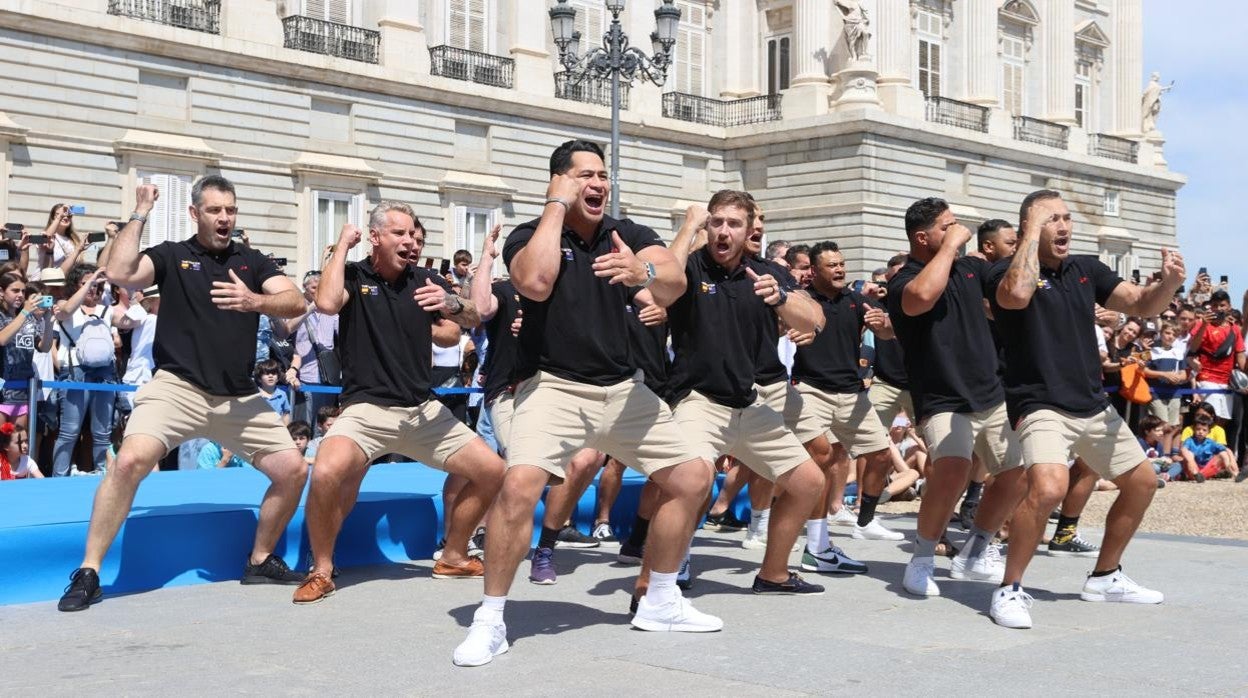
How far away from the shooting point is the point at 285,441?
7551mm

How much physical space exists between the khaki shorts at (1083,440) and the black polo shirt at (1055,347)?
0.05 metres

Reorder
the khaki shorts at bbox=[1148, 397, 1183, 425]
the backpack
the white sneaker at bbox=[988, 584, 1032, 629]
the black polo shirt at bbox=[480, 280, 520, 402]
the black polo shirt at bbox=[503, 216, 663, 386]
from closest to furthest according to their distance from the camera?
the black polo shirt at bbox=[503, 216, 663, 386] → the white sneaker at bbox=[988, 584, 1032, 629] → the black polo shirt at bbox=[480, 280, 520, 402] → the backpack → the khaki shorts at bbox=[1148, 397, 1183, 425]

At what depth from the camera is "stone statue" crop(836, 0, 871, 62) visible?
37.6 metres

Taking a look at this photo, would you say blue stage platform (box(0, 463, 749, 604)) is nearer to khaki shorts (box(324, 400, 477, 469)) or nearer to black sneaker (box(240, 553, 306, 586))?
black sneaker (box(240, 553, 306, 586))

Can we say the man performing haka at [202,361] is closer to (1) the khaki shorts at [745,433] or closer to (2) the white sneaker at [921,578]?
(1) the khaki shorts at [745,433]

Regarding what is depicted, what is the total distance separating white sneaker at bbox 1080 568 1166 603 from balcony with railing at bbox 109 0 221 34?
76.8ft

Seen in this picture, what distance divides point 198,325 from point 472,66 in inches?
1046

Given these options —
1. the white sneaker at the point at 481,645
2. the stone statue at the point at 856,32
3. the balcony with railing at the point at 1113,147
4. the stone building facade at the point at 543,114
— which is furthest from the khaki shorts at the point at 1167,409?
the balcony with railing at the point at 1113,147

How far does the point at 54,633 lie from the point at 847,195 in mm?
32305

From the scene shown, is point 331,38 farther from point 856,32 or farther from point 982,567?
point 982,567

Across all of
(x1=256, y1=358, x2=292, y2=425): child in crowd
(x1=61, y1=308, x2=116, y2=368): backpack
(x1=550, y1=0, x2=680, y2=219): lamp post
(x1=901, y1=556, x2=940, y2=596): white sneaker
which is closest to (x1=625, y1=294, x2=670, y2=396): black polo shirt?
(x1=901, y1=556, x2=940, y2=596): white sneaker

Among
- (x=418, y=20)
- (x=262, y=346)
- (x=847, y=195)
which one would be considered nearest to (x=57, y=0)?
(x=418, y=20)

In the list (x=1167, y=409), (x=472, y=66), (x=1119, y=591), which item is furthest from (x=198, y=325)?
(x=472, y=66)

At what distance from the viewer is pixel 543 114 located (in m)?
33.9
